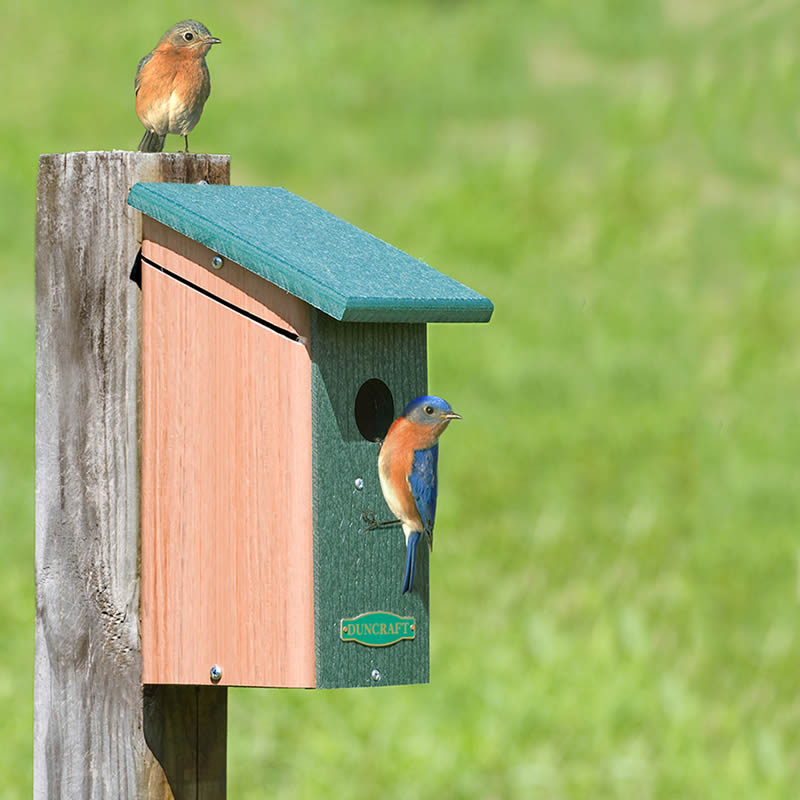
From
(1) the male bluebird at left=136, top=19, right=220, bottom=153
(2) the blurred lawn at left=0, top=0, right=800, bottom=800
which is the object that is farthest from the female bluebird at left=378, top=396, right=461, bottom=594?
(2) the blurred lawn at left=0, top=0, right=800, bottom=800

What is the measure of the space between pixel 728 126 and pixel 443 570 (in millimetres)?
7164

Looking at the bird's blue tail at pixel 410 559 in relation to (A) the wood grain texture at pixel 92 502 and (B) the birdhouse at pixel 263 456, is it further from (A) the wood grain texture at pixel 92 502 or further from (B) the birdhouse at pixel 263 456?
(A) the wood grain texture at pixel 92 502

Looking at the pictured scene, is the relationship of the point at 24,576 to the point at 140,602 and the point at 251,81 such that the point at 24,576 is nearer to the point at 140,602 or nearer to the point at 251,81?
the point at 140,602

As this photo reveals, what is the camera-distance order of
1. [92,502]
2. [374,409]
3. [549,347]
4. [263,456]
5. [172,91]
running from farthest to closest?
[549,347], [172,91], [374,409], [92,502], [263,456]

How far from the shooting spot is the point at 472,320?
3572mm

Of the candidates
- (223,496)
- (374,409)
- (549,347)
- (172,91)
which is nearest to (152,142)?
(172,91)

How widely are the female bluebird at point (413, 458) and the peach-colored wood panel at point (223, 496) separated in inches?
9.2

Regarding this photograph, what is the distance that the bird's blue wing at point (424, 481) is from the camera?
345 centimetres

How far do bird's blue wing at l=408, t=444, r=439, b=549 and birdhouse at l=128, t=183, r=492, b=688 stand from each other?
94 millimetres

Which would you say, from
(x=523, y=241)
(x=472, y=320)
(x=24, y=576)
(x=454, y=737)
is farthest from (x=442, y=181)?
(x=472, y=320)

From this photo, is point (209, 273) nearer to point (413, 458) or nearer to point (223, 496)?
point (223, 496)

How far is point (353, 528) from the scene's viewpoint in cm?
342

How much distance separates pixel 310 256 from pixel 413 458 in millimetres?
537

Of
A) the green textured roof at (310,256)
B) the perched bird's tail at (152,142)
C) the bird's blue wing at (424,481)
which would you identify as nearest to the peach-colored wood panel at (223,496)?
the green textured roof at (310,256)
